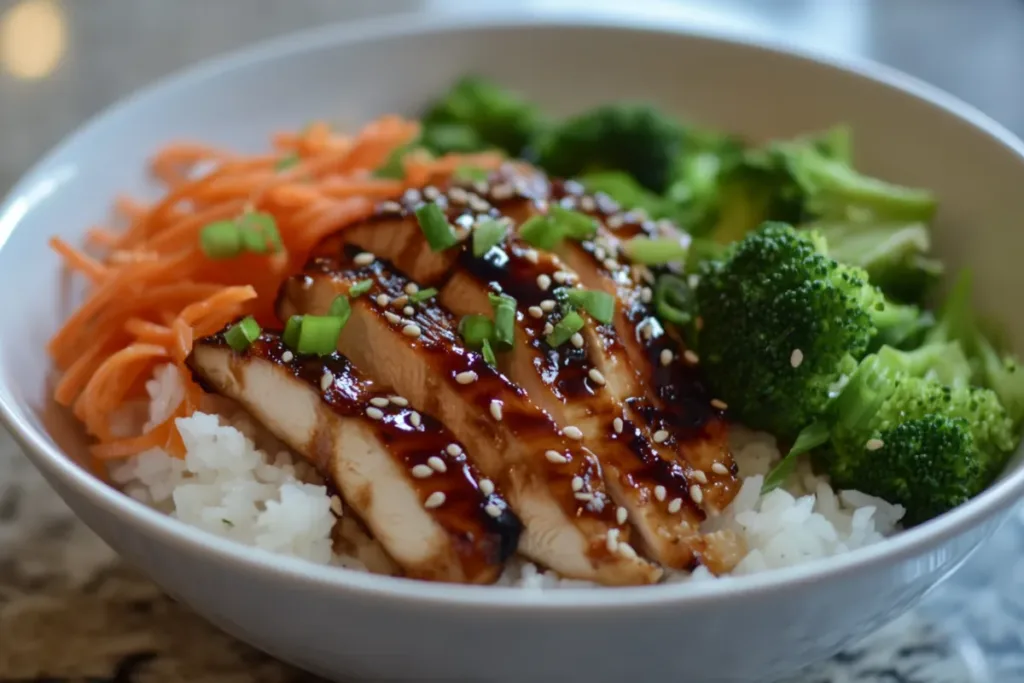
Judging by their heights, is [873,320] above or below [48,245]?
above

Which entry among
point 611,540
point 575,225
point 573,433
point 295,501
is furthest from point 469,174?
point 611,540

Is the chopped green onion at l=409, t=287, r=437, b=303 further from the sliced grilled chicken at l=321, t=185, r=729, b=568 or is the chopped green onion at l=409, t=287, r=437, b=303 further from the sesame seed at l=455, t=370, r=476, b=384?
the sesame seed at l=455, t=370, r=476, b=384

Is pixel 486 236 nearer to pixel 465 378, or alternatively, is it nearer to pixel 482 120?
pixel 465 378

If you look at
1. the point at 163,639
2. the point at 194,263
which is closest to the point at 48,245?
the point at 194,263

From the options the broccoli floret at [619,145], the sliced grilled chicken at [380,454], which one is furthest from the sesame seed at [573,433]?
the broccoli floret at [619,145]

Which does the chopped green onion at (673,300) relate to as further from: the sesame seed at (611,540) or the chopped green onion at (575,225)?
the sesame seed at (611,540)

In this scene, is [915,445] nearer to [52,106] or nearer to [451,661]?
[451,661]
